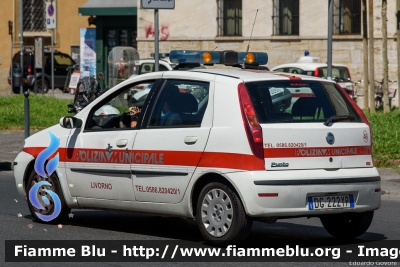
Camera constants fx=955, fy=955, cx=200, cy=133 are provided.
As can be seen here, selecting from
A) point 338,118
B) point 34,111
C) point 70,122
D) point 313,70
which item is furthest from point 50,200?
point 313,70

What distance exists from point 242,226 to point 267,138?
76 cm

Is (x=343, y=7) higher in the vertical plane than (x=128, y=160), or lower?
higher

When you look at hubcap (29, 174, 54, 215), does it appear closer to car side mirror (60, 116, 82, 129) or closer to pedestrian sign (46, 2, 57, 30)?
car side mirror (60, 116, 82, 129)

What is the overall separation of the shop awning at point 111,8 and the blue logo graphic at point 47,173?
1092 inches

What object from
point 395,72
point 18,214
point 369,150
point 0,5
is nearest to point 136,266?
point 369,150

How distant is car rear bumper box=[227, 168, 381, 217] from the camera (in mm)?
7824

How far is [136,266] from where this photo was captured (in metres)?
7.35

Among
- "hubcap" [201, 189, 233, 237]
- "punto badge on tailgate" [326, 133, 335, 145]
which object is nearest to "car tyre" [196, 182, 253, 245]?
"hubcap" [201, 189, 233, 237]

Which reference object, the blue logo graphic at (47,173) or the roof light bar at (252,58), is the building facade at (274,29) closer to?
the roof light bar at (252,58)

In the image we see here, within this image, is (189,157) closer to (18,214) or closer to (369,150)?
(369,150)

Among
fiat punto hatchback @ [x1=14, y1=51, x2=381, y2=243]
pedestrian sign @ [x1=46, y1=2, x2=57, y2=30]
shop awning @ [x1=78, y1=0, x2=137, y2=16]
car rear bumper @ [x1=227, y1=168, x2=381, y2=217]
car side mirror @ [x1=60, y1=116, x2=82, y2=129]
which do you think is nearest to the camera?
car rear bumper @ [x1=227, y1=168, x2=381, y2=217]

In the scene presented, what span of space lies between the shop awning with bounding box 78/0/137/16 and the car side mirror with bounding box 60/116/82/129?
27888mm

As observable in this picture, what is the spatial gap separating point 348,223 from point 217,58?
7.03ft

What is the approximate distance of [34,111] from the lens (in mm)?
25781
